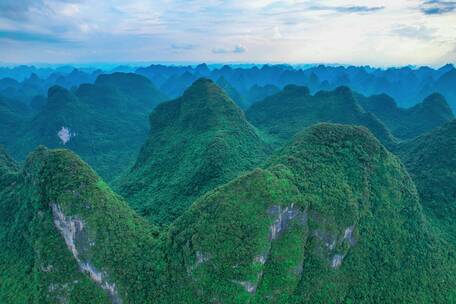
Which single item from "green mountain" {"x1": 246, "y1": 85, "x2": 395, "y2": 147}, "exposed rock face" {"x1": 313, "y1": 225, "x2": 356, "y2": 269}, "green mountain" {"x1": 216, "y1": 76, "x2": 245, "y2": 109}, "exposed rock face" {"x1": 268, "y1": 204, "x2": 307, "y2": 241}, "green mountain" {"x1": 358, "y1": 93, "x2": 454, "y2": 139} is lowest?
"green mountain" {"x1": 216, "y1": 76, "x2": 245, "y2": 109}

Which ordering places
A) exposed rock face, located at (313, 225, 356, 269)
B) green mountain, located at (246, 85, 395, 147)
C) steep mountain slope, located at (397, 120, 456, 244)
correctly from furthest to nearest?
green mountain, located at (246, 85, 395, 147) → steep mountain slope, located at (397, 120, 456, 244) → exposed rock face, located at (313, 225, 356, 269)

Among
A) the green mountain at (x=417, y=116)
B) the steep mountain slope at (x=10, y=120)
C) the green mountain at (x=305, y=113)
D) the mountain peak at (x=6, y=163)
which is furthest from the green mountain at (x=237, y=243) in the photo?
the steep mountain slope at (x=10, y=120)

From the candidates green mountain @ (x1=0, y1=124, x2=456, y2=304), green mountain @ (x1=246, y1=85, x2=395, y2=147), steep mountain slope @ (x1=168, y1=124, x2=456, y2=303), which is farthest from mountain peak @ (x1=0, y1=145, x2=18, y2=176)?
green mountain @ (x1=246, y1=85, x2=395, y2=147)

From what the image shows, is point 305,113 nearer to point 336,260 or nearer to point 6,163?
point 336,260

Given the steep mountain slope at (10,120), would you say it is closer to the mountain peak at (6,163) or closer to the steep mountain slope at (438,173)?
the mountain peak at (6,163)

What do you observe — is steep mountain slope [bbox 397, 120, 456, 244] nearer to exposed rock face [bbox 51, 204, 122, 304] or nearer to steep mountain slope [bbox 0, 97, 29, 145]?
exposed rock face [bbox 51, 204, 122, 304]

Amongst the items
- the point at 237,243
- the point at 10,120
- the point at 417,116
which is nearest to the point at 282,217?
the point at 237,243

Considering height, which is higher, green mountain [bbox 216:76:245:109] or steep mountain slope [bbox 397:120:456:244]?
steep mountain slope [bbox 397:120:456:244]
